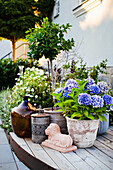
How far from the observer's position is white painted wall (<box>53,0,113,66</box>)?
4332 millimetres

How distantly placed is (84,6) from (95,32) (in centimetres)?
82

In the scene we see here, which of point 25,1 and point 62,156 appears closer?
point 62,156

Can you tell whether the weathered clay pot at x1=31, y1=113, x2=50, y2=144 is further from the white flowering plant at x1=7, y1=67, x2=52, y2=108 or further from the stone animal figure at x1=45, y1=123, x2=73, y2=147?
the white flowering plant at x1=7, y1=67, x2=52, y2=108

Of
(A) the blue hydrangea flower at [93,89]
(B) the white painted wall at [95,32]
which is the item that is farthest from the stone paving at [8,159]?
(B) the white painted wall at [95,32]

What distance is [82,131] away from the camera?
2.09m

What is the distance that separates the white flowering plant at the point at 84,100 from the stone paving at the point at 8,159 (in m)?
0.89

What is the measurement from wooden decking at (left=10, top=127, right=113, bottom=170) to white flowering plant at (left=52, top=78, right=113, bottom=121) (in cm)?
34

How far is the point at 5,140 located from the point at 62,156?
1.69 metres

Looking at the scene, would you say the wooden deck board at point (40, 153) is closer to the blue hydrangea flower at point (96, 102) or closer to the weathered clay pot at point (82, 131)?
the weathered clay pot at point (82, 131)

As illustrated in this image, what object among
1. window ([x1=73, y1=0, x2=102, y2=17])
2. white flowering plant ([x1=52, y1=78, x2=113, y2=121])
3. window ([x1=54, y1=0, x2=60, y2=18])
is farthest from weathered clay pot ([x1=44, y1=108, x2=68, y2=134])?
window ([x1=54, y1=0, x2=60, y2=18])

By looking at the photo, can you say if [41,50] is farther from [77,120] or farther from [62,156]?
[62,156]

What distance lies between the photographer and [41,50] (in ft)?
9.37

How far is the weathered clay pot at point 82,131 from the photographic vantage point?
209cm

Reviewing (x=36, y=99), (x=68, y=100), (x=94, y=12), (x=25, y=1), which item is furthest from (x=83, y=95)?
(x=25, y=1)
